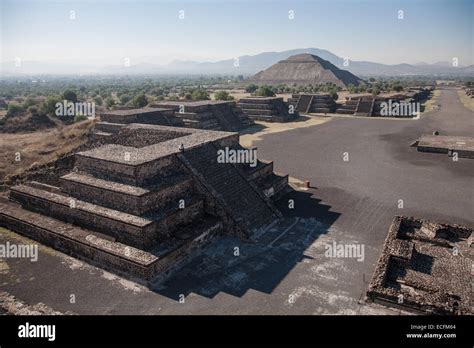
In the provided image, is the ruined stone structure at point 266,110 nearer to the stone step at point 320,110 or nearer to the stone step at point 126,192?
the stone step at point 320,110

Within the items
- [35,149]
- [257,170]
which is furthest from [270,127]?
[35,149]

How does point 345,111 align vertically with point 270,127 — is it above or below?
above

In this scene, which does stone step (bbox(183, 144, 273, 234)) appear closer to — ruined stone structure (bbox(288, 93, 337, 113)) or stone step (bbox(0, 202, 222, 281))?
stone step (bbox(0, 202, 222, 281))

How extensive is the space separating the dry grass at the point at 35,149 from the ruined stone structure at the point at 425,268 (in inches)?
833

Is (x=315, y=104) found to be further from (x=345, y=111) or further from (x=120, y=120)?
(x=120, y=120)

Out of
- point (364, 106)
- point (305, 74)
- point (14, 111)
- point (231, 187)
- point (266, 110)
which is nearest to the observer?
point (231, 187)

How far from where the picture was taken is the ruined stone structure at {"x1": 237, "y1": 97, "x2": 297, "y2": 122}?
156ft

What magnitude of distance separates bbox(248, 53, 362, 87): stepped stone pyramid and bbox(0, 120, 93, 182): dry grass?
101 m

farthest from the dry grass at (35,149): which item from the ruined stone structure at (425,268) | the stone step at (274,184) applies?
the ruined stone structure at (425,268)

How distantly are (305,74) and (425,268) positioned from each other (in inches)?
5138

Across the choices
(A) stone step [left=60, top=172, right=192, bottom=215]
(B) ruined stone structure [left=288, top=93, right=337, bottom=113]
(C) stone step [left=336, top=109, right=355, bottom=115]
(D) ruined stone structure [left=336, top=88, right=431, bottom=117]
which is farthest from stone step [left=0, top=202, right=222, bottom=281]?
(C) stone step [left=336, top=109, right=355, bottom=115]

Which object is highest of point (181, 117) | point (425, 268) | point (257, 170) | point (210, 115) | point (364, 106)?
point (364, 106)

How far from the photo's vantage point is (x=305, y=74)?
134750 mm

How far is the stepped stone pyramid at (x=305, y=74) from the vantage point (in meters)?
125
